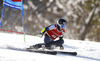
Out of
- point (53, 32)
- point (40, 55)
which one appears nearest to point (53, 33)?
point (53, 32)

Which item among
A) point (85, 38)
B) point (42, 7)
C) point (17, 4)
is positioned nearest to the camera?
point (17, 4)

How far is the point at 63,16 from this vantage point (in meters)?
12.0

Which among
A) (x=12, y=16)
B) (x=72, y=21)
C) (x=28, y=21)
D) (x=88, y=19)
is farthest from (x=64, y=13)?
(x=12, y=16)

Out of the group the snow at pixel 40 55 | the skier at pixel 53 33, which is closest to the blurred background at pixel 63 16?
the snow at pixel 40 55

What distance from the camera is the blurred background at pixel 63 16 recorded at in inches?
440

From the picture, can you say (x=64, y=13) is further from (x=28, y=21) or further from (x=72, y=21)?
(x=28, y=21)

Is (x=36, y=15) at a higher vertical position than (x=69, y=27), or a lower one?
higher

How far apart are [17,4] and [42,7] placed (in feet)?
24.0

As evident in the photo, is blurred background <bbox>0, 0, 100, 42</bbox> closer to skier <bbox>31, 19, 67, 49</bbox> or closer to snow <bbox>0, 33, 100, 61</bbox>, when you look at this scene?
snow <bbox>0, 33, 100, 61</bbox>

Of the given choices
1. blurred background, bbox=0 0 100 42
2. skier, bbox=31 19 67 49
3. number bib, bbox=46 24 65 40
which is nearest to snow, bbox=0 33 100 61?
skier, bbox=31 19 67 49

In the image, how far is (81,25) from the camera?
11469mm

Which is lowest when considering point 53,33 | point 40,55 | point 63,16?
point 40,55

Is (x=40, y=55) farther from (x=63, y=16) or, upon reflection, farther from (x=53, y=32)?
(x=63, y=16)

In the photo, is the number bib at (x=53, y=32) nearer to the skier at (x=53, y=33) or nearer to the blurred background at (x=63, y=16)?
the skier at (x=53, y=33)
